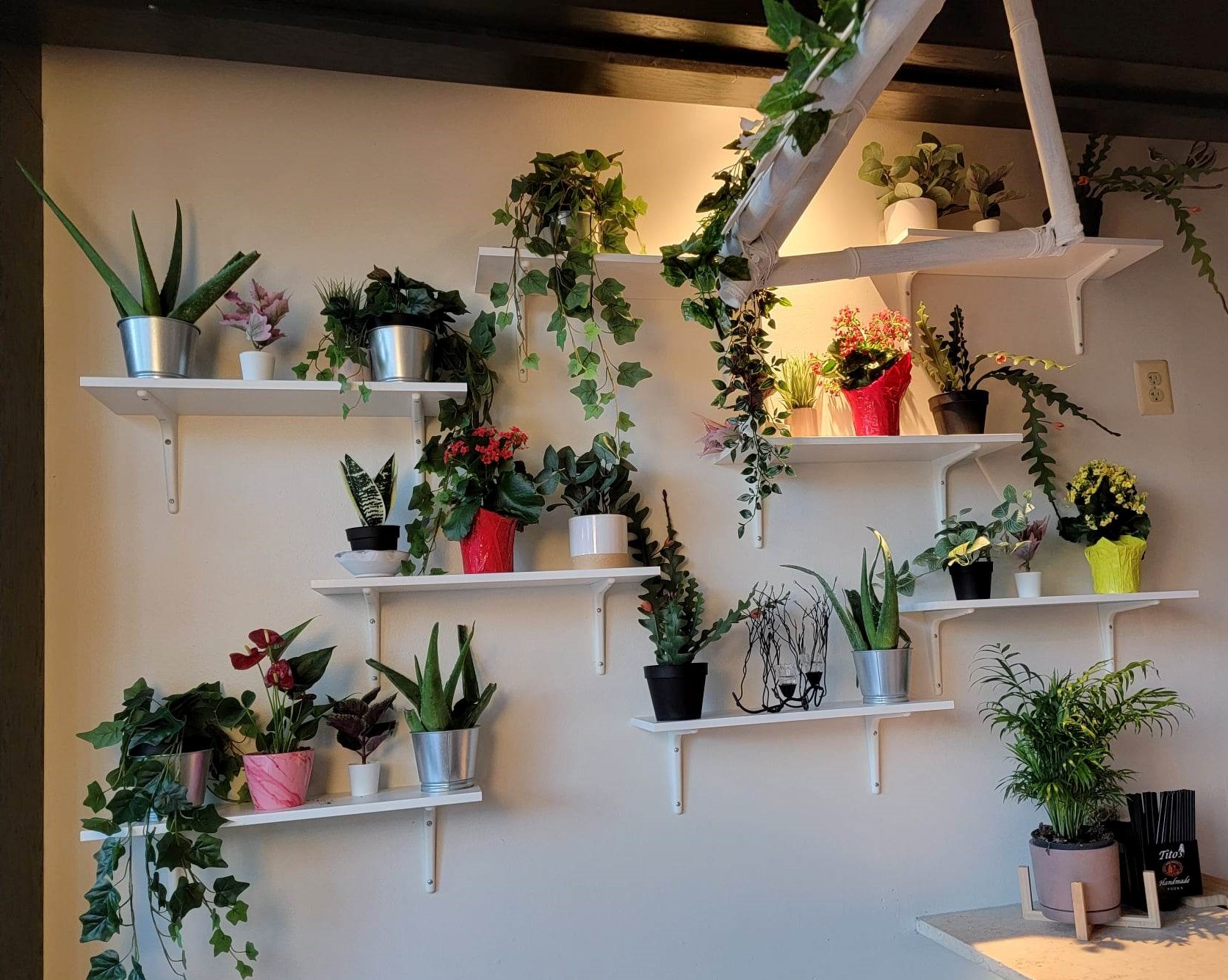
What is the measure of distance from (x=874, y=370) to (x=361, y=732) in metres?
1.36

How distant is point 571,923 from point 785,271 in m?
1.43

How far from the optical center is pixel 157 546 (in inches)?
78.7

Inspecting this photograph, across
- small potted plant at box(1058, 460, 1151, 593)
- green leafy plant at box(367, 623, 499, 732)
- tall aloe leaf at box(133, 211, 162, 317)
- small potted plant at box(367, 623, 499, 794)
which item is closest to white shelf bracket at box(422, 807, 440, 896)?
small potted plant at box(367, 623, 499, 794)

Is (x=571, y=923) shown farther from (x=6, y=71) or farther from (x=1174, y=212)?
(x=1174, y=212)

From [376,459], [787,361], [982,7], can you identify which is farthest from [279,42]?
[982,7]

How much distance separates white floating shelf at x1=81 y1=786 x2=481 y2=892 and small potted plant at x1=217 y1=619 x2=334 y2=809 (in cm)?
3

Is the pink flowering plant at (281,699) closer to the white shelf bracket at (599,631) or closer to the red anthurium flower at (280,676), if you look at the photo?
the red anthurium flower at (280,676)

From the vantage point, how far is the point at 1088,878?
6.74 ft

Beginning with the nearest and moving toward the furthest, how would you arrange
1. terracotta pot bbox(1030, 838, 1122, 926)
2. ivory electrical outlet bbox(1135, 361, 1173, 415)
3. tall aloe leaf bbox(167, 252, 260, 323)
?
tall aloe leaf bbox(167, 252, 260, 323), terracotta pot bbox(1030, 838, 1122, 926), ivory electrical outlet bbox(1135, 361, 1173, 415)

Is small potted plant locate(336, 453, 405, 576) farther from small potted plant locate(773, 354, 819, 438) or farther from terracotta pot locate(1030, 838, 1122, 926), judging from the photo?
terracotta pot locate(1030, 838, 1122, 926)

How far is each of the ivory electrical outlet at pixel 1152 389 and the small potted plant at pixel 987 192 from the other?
58 cm

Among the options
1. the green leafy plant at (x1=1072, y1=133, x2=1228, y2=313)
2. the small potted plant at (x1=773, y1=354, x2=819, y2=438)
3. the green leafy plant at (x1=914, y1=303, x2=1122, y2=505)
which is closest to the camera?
the small potted plant at (x1=773, y1=354, x2=819, y2=438)

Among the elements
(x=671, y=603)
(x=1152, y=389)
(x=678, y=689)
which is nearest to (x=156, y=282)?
(x=671, y=603)

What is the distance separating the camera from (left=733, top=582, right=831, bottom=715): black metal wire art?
2201 mm
